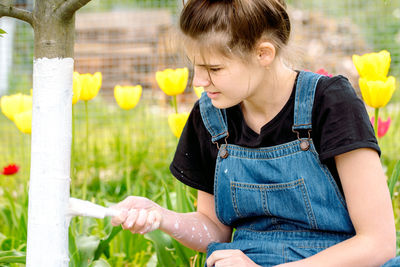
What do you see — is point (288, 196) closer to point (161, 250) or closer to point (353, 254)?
point (353, 254)

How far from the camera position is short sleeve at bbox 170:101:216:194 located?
1344mm

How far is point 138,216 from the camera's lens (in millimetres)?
1070

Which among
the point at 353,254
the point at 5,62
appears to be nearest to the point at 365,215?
the point at 353,254

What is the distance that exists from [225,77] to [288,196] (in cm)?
29

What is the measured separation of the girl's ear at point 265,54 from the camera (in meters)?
1.15

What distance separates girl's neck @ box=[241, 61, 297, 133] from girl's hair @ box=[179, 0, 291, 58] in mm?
82

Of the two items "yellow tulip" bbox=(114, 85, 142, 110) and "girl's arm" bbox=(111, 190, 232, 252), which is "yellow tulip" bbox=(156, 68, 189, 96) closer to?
"yellow tulip" bbox=(114, 85, 142, 110)

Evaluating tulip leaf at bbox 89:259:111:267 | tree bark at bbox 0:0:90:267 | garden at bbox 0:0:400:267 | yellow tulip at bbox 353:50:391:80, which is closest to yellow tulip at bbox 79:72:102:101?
garden at bbox 0:0:400:267

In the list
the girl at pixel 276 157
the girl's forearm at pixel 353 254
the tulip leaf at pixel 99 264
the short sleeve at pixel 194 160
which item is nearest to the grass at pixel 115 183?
the tulip leaf at pixel 99 264

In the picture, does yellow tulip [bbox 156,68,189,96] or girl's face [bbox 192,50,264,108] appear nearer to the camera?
girl's face [bbox 192,50,264,108]

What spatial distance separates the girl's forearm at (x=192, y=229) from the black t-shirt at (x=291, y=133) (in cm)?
8

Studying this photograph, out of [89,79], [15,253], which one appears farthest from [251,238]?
[89,79]

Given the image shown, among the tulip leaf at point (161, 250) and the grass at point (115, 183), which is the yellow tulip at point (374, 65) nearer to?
the grass at point (115, 183)

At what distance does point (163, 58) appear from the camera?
3465 millimetres
